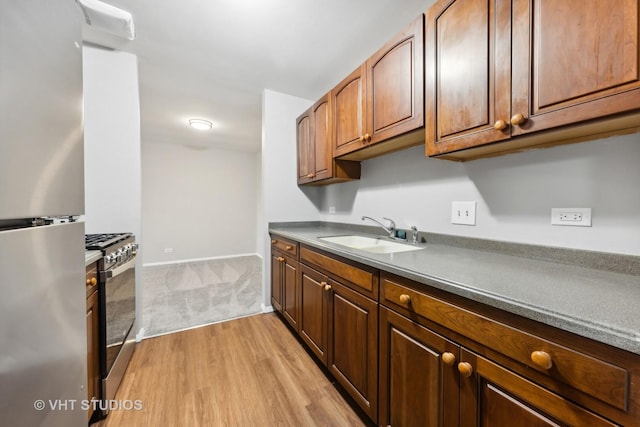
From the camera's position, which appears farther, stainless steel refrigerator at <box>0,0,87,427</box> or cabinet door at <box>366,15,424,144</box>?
cabinet door at <box>366,15,424,144</box>

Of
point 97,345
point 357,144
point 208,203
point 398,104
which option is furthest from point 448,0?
point 208,203

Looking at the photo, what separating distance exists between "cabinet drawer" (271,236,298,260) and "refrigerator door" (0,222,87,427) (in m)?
1.37

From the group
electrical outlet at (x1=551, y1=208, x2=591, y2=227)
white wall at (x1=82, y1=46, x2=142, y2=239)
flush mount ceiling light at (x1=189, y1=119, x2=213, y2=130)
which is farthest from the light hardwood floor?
→ flush mount ceiling light at (x1=189, y1=119, x2=213, y2=130)

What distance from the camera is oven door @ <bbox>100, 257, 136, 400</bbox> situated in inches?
48.7

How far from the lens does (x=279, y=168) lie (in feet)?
8.71

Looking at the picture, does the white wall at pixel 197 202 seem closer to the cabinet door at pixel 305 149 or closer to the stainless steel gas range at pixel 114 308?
the cabinet door at pixel 305 149

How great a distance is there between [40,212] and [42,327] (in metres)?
0.23

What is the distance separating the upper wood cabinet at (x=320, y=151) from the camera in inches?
82.4

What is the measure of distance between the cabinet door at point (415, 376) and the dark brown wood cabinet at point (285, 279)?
0.97m

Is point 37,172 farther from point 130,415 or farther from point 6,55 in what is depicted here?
point 130,415

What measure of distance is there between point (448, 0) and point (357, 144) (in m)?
0.87

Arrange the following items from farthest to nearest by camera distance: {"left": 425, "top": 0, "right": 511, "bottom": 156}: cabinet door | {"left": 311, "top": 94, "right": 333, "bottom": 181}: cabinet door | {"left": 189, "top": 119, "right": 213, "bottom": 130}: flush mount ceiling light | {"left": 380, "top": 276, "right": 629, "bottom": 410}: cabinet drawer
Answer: {"left": 189, "top": 119, "right": 213, "bottom": 130}: flush mount ceiling light < {"left": 311, "top": 94, "right": 333, "bottom": 181}: cabinet door < {"left": 425, "top": 0, "right": 511, "bottom": 156}: cabinet door < {"left": 380, "top": 276, "right": 629, "bottom": 410}: cabinet drawer

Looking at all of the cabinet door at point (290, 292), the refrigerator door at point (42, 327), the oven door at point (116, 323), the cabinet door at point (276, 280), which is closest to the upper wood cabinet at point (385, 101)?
the cabinet door at point (290, 292)

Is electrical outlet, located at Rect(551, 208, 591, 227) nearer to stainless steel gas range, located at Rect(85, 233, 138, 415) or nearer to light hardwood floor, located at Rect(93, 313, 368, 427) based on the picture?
light hardwood floor, located at Rect(93, 313, 368, 427)
